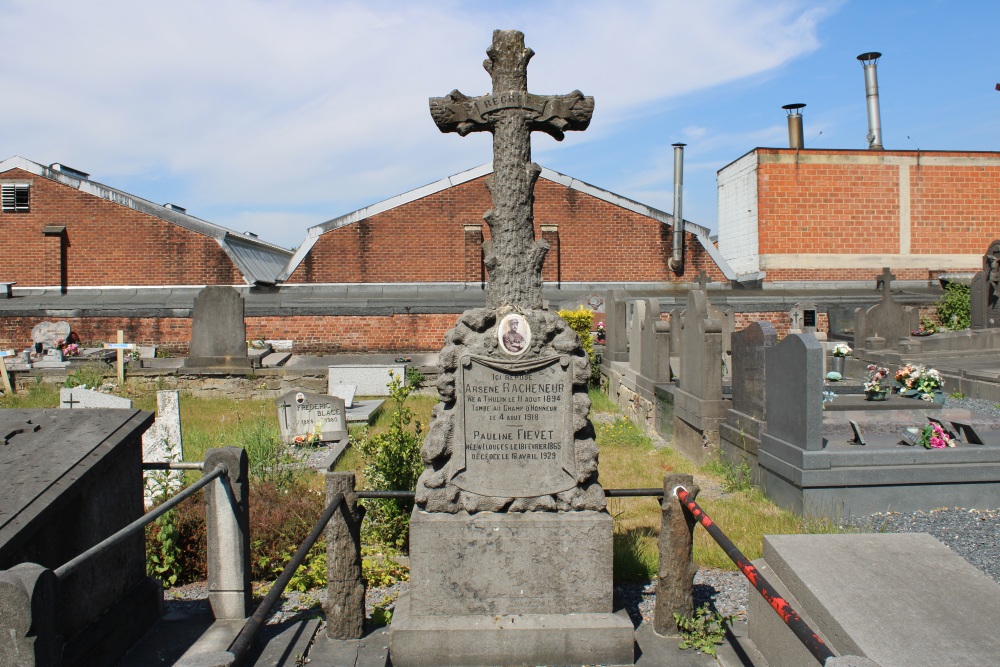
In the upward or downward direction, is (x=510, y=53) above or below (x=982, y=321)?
above

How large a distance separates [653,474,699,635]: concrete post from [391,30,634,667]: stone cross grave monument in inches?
13.4

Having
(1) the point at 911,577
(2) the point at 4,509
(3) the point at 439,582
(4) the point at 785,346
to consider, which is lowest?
(3) the point at 439,582

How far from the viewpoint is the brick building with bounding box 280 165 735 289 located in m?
20.9

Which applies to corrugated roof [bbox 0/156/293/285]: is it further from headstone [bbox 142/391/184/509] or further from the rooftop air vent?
headstone [bbox 142/391/184/509]

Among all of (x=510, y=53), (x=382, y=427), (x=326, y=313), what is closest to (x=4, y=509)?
(x=510, y=53)

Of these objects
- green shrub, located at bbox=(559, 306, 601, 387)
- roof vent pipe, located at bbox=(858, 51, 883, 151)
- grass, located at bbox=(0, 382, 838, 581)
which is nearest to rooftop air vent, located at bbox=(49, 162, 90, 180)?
grass, located at bbox=(0, 382, 838, 581)

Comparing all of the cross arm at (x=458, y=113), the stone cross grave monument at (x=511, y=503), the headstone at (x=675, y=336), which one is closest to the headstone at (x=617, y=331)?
the headstone at (x=675, y=336)

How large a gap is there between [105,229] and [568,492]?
21.0 metres

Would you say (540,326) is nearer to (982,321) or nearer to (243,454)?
(243,454)

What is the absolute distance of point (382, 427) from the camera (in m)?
10.8

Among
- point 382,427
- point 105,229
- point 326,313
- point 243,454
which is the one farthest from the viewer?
point 105,229

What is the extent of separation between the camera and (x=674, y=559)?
3986 mm

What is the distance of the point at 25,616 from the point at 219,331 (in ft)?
40.3

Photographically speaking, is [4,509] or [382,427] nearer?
[4,509]
